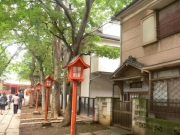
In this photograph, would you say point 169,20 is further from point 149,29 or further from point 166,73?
point 166,73

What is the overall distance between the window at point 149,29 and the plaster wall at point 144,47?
26 centimetres

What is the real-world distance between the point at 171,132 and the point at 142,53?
5.26 m

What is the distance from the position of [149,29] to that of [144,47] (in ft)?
3.71

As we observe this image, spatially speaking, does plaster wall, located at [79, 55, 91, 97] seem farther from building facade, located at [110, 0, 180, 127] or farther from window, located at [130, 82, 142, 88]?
window, located at [130, 82, 142, 88]

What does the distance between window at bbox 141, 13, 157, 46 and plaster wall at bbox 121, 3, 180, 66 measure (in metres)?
0.26

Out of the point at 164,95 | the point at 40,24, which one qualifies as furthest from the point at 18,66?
the point at 164,95

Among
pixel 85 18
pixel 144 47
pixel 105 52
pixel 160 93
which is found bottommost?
pixel 160 93

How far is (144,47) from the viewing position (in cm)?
1139

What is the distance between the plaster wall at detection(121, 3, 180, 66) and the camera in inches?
368

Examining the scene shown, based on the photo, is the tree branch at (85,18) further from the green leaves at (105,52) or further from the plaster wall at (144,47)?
the plaster wall at (144,47)

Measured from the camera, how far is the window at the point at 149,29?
1066cm

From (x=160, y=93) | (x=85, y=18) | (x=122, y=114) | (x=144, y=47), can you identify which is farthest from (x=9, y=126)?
(x=144, y=47)

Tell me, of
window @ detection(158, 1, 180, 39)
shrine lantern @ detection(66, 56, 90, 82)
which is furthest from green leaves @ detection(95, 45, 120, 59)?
shrine lantern @ detection(66, 56, 90, 82)

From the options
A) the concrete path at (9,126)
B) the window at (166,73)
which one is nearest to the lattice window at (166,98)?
the window at (166,73)
